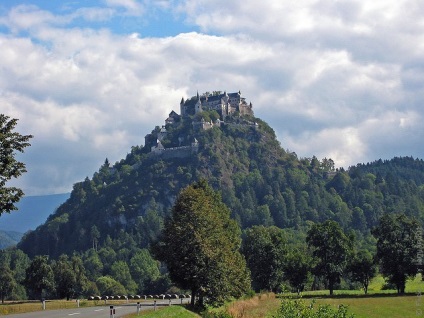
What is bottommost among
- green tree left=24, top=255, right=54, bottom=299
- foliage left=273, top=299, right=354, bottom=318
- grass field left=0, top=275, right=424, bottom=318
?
grass field left=0, top=275, right=424, bottom=318

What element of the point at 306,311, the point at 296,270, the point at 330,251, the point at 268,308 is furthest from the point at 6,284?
the point at 306,311

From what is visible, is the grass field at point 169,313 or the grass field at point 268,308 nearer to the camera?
the grass field at point 169,313

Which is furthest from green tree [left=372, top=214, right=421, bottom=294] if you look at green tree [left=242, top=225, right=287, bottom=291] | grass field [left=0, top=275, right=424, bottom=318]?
green tree [left=242, top=225, right=287, bottom=291]

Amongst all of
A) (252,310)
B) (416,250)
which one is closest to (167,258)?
(252,310)

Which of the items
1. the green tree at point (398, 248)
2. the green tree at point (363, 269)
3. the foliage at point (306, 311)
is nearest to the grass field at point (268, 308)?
the green tree at point (398, 248)

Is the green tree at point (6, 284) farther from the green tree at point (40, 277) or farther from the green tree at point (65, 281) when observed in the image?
the green tree at point (65, 281)

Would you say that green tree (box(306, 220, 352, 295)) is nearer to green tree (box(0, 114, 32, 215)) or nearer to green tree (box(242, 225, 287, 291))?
green tree (box(242, 225, 287, 291))

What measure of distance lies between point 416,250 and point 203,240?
57649mm

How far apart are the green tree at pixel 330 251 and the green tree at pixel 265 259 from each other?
22.2 feet

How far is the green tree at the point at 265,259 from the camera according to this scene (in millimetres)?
119625

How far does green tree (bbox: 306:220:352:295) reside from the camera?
116m

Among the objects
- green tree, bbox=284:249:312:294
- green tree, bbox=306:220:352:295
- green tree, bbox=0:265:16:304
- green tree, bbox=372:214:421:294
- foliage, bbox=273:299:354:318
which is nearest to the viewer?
foliage, bbox=273:299:354:318

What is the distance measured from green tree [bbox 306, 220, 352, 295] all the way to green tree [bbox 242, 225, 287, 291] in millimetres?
6779

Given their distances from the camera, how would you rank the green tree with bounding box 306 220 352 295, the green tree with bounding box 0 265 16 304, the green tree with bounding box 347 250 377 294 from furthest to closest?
the green tree with bounding box 0 265 16 304, the green tree with bounding box 347 250 377 294, the green tree with bounding box 306 220 352 295
